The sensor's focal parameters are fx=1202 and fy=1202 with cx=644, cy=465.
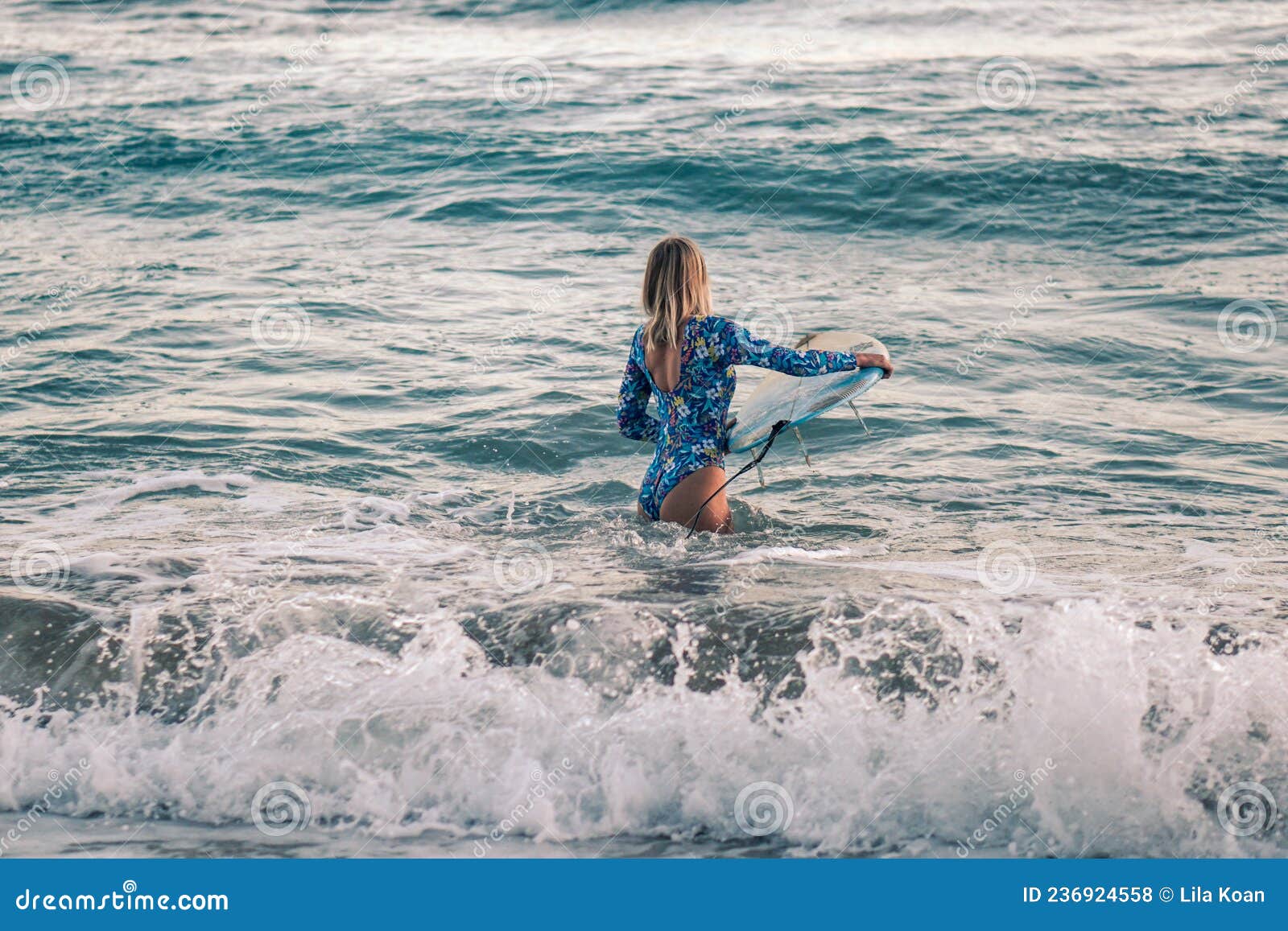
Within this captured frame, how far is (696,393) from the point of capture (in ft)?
17.7

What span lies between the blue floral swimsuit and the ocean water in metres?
0.37

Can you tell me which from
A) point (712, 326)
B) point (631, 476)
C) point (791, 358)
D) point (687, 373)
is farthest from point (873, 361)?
point (631, 476)

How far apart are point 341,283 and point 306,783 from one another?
280 inches

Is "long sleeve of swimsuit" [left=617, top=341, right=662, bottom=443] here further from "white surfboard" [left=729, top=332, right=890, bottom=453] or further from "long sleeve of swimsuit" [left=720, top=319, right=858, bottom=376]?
"long sleeve of swimsuit" [left=720, top=319, right=858, bottom=376]

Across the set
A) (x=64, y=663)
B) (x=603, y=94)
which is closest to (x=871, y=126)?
(x=603, y=94)

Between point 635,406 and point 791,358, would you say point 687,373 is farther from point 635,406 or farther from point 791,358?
point 791,358

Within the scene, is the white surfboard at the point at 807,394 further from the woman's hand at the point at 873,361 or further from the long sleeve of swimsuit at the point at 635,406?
the long sleeve of swimsuit at the point at 635,406

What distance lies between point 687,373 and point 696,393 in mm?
101

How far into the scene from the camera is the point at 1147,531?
232 inches

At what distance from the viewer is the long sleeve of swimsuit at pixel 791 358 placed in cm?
507

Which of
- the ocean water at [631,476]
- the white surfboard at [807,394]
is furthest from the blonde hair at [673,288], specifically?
the ocean water at [631,476]

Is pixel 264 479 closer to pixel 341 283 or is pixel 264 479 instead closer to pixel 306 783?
pixel 306 783

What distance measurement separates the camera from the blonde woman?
509 centimetres

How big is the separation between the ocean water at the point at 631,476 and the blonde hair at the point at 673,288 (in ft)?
3.41
